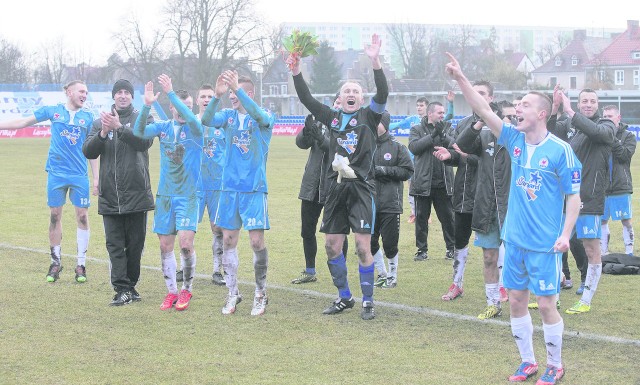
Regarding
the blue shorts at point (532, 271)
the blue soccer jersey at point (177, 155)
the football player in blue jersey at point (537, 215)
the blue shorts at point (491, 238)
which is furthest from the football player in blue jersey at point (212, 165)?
the blue shorts at point (532, 271)

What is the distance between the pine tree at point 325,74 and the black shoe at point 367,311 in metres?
76.4

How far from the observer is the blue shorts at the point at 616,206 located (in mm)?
11461

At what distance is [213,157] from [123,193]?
1157mm

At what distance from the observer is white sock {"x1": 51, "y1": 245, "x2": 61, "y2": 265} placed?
10.5 meters

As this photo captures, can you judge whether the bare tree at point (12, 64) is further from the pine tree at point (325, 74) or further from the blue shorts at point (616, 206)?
the blue shorts at point (616, 206)

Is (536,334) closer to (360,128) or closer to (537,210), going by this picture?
(537,210)

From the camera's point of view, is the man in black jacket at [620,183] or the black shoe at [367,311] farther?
the man in black jacket at [620,183]

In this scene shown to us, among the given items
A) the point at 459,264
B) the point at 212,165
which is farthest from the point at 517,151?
the point at 212,165

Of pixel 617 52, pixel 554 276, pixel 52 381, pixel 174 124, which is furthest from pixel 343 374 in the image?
pixel 617 52

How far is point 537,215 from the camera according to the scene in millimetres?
6234

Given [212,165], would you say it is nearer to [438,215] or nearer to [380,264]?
[380,264]

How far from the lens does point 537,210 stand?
20.5ft

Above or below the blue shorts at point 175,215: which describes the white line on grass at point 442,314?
below

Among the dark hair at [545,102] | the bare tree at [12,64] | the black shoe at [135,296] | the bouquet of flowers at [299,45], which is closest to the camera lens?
the dark hair at [545,102]
